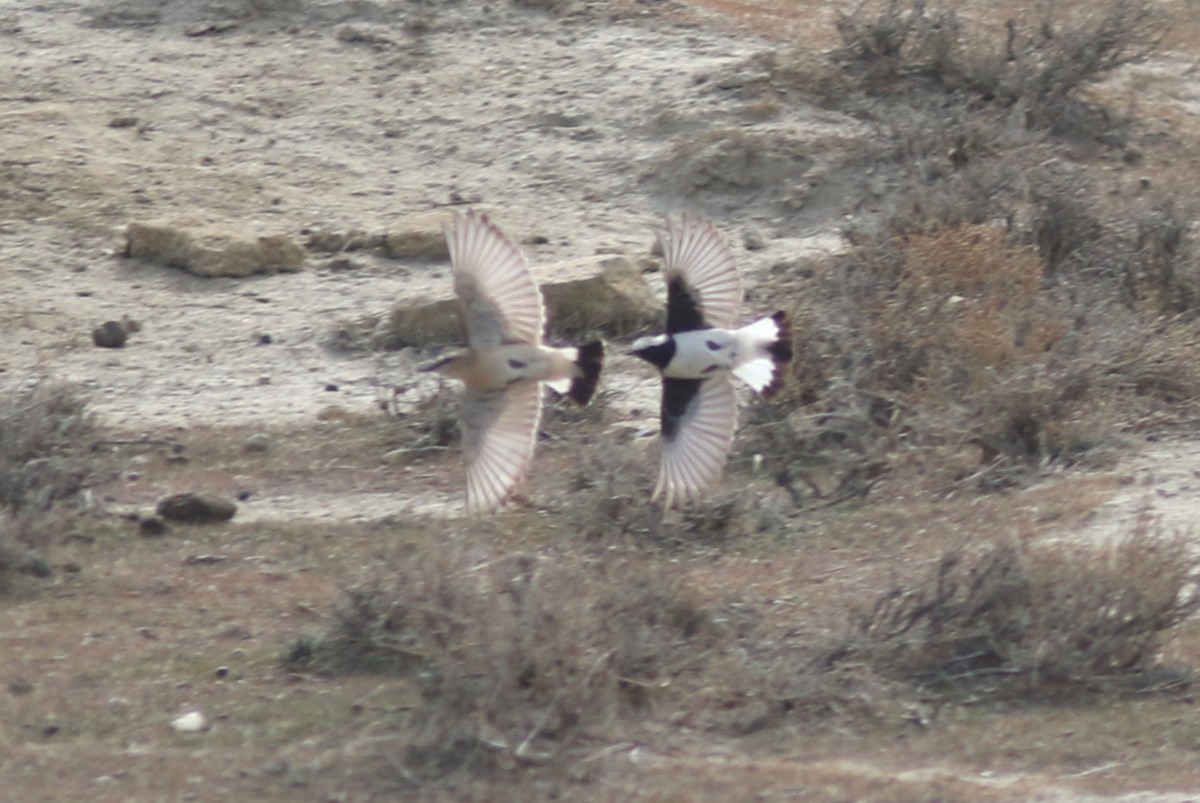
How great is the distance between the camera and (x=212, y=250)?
12820mm

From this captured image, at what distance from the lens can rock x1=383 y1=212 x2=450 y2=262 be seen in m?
12.9

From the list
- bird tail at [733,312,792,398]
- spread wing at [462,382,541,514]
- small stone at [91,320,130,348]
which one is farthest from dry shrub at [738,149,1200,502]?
small stone at [91,320,130,348]

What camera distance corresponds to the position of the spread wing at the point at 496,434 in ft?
23.9

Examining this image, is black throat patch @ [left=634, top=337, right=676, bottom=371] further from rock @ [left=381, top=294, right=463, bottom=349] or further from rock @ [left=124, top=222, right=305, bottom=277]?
rock @ [left=124, top=222, right=305, bottom=277]

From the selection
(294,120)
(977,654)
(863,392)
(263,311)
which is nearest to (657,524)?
(863,392)

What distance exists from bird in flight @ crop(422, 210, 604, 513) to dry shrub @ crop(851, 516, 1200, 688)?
1.12 m

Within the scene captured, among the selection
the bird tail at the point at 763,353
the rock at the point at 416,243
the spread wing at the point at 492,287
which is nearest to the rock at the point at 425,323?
the rock at the point at 416,243

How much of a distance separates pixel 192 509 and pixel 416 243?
402 centimetres

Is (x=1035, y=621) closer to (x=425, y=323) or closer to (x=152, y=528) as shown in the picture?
(x=152, y=528)

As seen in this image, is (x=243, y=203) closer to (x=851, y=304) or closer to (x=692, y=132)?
(x=692, y=132)

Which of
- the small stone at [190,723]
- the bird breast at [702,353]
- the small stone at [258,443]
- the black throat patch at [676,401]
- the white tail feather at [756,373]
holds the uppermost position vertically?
the bird breast at [702,353]

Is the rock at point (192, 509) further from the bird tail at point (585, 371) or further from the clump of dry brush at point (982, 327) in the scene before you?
the bird tail at point (585, 371)

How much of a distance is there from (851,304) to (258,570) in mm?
2830

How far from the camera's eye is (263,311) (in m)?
12.4
